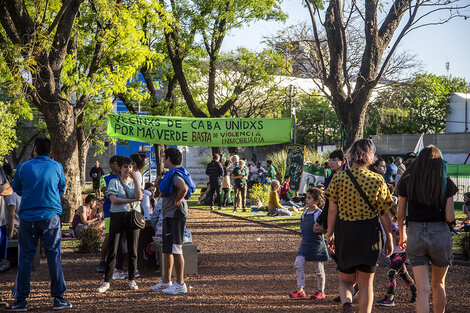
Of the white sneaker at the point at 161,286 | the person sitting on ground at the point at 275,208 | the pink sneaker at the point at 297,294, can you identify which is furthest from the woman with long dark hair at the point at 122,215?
the person sitting on ground at the point at 275,208

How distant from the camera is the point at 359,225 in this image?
4703mm

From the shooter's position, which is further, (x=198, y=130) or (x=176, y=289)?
(x=198, y=130)

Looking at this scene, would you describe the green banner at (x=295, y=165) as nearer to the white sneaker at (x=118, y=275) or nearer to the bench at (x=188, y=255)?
the bench at (x=188, y=255)

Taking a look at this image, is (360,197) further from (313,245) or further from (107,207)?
(107,207)

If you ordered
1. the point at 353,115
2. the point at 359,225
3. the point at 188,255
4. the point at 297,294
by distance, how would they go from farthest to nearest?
the point at 353,115, the point at 188,255, the point at 297,294, the point at 359,225

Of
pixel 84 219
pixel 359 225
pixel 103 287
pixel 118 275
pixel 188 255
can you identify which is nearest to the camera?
pixel 359 225

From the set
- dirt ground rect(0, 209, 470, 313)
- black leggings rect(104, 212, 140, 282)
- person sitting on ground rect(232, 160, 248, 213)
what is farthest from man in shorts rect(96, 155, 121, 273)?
person sitting on ground rect(232, 160, 248, 213)

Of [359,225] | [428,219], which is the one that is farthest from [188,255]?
[428,219]

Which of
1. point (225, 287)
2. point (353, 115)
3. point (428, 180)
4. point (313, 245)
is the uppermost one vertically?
point (353, 115)

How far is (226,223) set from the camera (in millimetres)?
15320

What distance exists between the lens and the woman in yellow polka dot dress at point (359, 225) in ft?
15.3

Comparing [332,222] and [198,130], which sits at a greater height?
[198,130]

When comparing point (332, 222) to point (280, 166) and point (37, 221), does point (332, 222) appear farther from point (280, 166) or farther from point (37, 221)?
point (280, 166)

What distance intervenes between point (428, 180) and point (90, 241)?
7109 mm
